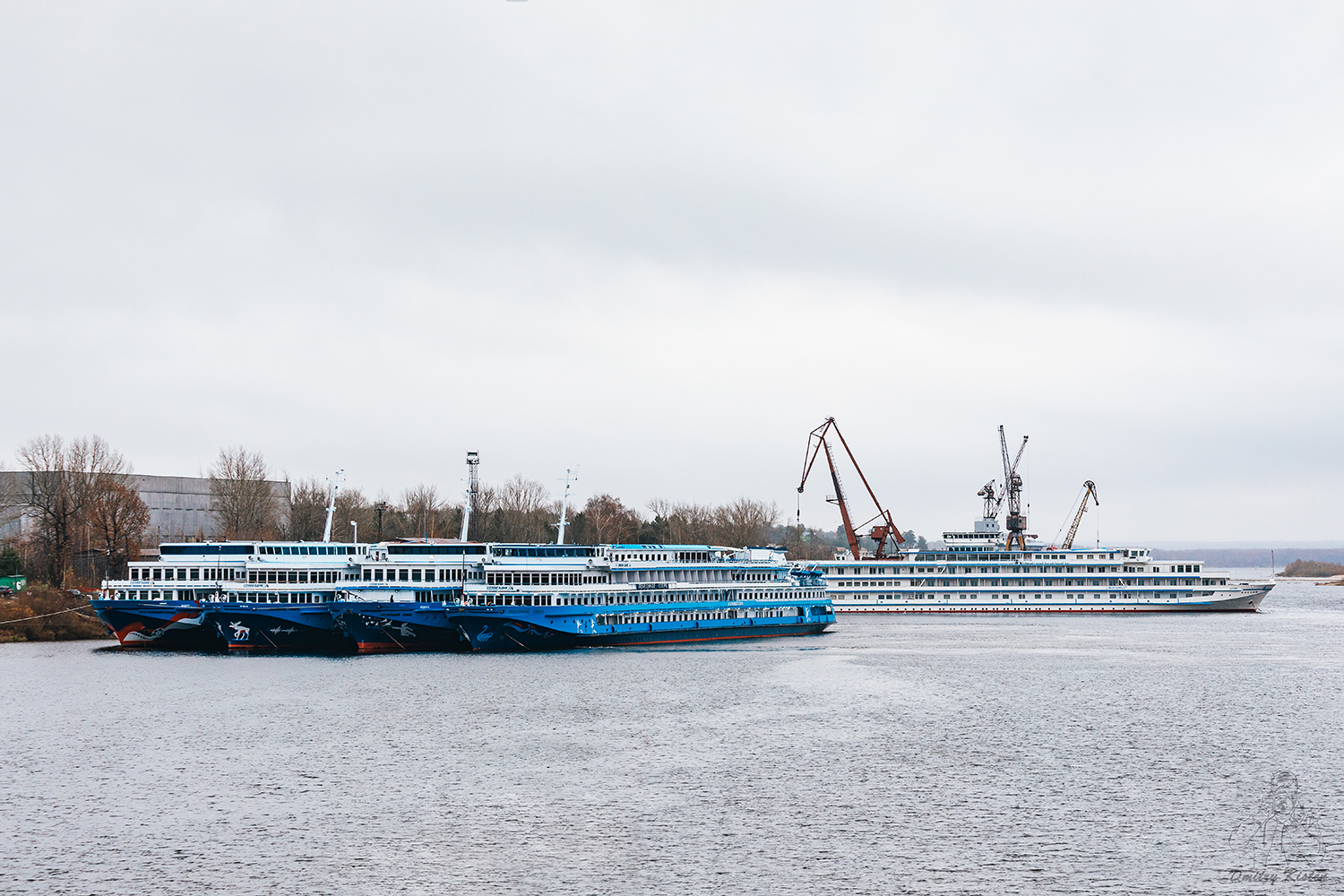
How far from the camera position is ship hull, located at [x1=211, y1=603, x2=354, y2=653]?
338 feet

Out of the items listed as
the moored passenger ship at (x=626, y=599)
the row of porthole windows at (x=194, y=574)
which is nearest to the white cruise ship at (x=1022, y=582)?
the moored passenger ship at (x=626, y=599)

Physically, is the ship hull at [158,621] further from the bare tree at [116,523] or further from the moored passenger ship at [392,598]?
the bare tree at [116,523]

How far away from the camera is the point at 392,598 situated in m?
106

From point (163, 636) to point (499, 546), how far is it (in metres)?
30.2

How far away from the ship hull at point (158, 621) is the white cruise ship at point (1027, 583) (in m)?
83.5

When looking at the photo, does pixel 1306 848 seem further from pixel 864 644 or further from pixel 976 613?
pixel 976 613

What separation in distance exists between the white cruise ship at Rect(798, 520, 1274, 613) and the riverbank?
290 feet

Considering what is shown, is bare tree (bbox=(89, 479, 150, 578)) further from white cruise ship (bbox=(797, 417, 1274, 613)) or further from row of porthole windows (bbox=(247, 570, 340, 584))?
white cruise ship (bbox=(797, 417, 1274, 613))

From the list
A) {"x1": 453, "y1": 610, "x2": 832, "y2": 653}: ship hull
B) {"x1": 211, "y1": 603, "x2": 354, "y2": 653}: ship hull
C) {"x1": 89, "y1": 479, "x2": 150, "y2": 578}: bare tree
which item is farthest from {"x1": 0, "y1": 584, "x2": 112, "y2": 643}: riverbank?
{"x1": 453, "y1": 610, "x2": 832, "y2": 653}: ship hull

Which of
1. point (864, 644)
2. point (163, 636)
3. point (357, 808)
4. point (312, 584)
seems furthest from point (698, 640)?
point (357, 808)

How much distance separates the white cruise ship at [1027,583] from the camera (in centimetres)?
16612

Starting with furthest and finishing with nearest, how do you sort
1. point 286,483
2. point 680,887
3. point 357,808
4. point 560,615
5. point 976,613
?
point 286,483
point 976,613
point 560,615
point 357,808
point 680,887

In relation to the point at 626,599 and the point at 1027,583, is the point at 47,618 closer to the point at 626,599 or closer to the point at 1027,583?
the point at 626,599

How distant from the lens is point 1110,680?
87250 mm
